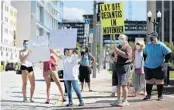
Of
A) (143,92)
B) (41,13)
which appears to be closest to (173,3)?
(41,13)

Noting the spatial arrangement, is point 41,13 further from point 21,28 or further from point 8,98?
point 8,98

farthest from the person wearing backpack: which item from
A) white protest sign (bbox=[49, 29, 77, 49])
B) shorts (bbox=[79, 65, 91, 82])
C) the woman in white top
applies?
white protest sign (bbox=[49, 29, 77, 49])

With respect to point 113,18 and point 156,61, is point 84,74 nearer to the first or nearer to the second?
point 113,18

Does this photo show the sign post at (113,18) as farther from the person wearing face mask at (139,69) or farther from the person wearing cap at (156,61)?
the person wearing face mask at (139,69)

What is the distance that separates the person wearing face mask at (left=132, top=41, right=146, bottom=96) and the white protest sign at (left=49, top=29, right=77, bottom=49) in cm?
354

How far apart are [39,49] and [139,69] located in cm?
350

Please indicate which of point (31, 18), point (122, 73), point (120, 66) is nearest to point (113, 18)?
point (120, 66)

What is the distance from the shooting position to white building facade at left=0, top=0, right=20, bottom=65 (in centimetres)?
10356

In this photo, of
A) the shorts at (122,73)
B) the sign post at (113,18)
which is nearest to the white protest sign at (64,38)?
the shorts at (122,73)

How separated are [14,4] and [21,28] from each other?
8.16m

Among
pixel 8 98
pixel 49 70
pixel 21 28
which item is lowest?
pixel 8 98

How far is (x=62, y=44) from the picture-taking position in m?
12.2

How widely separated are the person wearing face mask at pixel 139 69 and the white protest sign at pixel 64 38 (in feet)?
11.6

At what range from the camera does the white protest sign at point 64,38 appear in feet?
39.4
